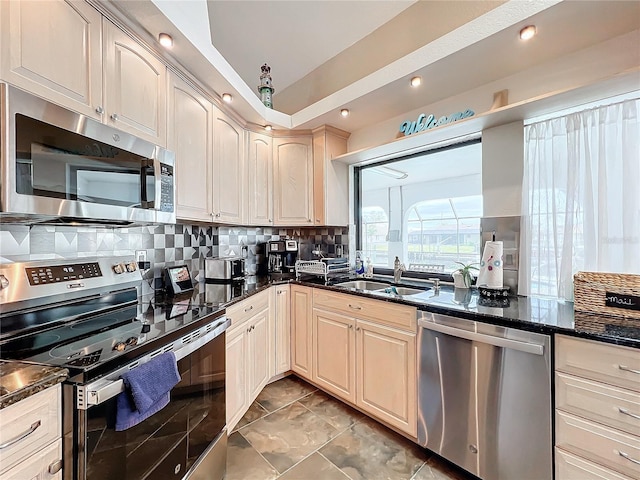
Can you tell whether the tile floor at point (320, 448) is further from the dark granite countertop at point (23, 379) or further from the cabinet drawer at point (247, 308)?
the dark granite countertop at point (23, 379)

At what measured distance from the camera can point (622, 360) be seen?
3.51 ft

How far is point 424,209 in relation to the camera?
2.62 metres

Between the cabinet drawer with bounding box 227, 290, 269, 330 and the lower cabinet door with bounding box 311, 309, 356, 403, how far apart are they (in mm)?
429

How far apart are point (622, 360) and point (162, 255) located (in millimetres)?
2498

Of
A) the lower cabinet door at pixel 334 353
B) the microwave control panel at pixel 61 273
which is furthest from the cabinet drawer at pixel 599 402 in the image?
the microwave control panel at pixel 61 273

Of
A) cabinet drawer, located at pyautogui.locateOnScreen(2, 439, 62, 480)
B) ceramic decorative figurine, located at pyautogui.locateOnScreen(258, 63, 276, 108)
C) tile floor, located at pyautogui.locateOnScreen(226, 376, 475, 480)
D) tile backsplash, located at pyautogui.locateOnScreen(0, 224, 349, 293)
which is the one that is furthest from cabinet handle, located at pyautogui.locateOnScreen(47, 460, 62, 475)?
ceramic decorative figurine, located at pyautogui.locateOnScreen(258, 63, 276, 108)

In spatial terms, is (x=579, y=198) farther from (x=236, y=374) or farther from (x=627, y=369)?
(x=236, y=374)

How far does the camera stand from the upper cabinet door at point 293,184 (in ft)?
9.10

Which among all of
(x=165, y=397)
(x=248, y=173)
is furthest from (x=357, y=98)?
(x=165, y=397)

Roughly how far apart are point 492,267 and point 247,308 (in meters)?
1.64

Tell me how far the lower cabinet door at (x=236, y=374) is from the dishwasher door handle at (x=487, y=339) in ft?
3.72

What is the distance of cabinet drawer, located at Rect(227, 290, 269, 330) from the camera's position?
175cm

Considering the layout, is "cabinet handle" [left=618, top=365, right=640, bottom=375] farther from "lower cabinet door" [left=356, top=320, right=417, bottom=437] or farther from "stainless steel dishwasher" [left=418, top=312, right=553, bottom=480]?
"lower cabinet door" [left=356, top=320, right=417, bottom=437]

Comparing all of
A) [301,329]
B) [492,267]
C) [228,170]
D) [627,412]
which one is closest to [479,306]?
[492,267]
